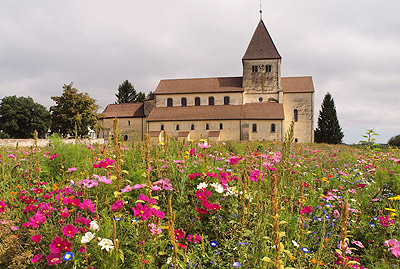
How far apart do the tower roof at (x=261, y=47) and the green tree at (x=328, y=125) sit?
12.8 meters

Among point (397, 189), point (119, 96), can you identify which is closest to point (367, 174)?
point (397, 189)

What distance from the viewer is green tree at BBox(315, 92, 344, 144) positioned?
42219 mm

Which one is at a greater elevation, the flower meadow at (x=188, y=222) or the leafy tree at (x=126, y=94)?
the leafy tree at (x=126, y=94)

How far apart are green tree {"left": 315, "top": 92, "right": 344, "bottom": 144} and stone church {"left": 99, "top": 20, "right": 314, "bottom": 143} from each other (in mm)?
6961

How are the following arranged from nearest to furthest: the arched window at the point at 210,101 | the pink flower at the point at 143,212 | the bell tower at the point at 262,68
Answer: the pink flower at the point at 143,212, the bell tower at the point at 262,68, the arched window at the point at 210,101

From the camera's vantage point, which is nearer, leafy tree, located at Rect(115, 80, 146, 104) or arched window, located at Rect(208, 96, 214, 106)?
arched window, located at Rect(208, 96, 214, 106)

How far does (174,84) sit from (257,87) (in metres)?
13.3

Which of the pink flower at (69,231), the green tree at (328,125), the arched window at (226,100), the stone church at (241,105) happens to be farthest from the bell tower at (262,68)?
the pink flower at (69,231)

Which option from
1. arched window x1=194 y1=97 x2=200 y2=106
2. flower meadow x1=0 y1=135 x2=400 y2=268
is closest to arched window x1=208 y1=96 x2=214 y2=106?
arched window x1=194 y1=97 x2=200 y2=106

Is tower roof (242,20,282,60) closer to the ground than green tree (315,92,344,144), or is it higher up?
higher up

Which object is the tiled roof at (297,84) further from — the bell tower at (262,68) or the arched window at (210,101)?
the arched window at (210,101)

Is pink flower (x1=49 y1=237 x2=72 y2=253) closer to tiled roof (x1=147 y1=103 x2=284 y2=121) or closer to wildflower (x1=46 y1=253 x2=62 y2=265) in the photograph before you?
wildflower (x1=46 y1=253 x2=62 y2=265)

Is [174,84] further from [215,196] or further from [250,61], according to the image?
[215,196]

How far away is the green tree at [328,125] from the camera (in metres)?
42.2
